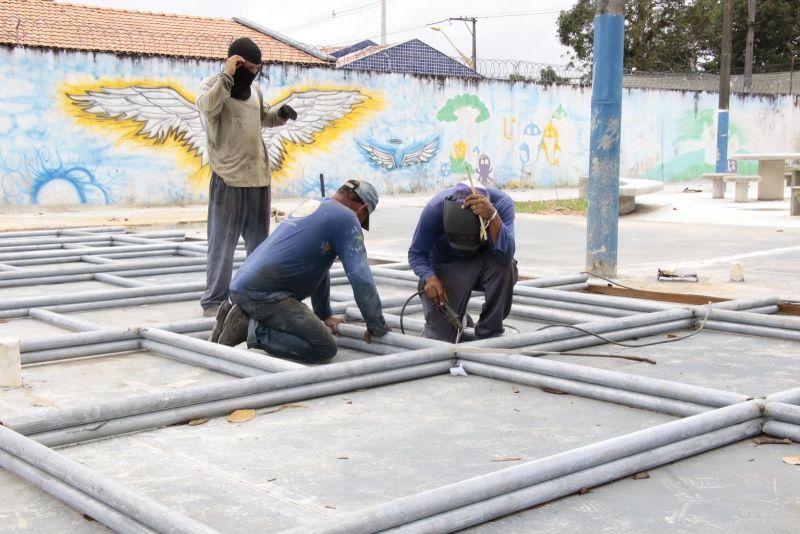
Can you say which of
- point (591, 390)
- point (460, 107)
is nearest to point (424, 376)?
point (591, 390)

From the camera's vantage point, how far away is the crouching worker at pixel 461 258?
5.58m

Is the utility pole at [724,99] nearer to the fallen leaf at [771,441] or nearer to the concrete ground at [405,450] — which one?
the concrete ground at [405,450]

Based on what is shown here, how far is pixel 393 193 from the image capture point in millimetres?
24422

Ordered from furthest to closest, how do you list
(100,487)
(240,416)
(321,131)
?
(321,131) → (240,416) → (100,487)

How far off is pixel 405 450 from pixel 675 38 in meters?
46.5

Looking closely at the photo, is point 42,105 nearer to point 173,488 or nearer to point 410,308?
point 410,308

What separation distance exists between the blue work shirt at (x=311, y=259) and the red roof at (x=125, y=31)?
15197 mm

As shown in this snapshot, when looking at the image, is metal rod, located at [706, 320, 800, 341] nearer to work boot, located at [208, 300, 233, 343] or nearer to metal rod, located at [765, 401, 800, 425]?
metal rod, located at [765, 401, 800, 425]

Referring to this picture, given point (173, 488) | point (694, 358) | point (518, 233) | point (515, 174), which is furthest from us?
point (515, 174)

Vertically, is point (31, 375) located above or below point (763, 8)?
below

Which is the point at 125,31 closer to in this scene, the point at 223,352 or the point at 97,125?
the point at 97,125

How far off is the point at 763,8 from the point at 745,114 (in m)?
14.6

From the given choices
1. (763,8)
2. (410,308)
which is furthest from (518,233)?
(763,8)

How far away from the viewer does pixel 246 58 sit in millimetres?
6648
